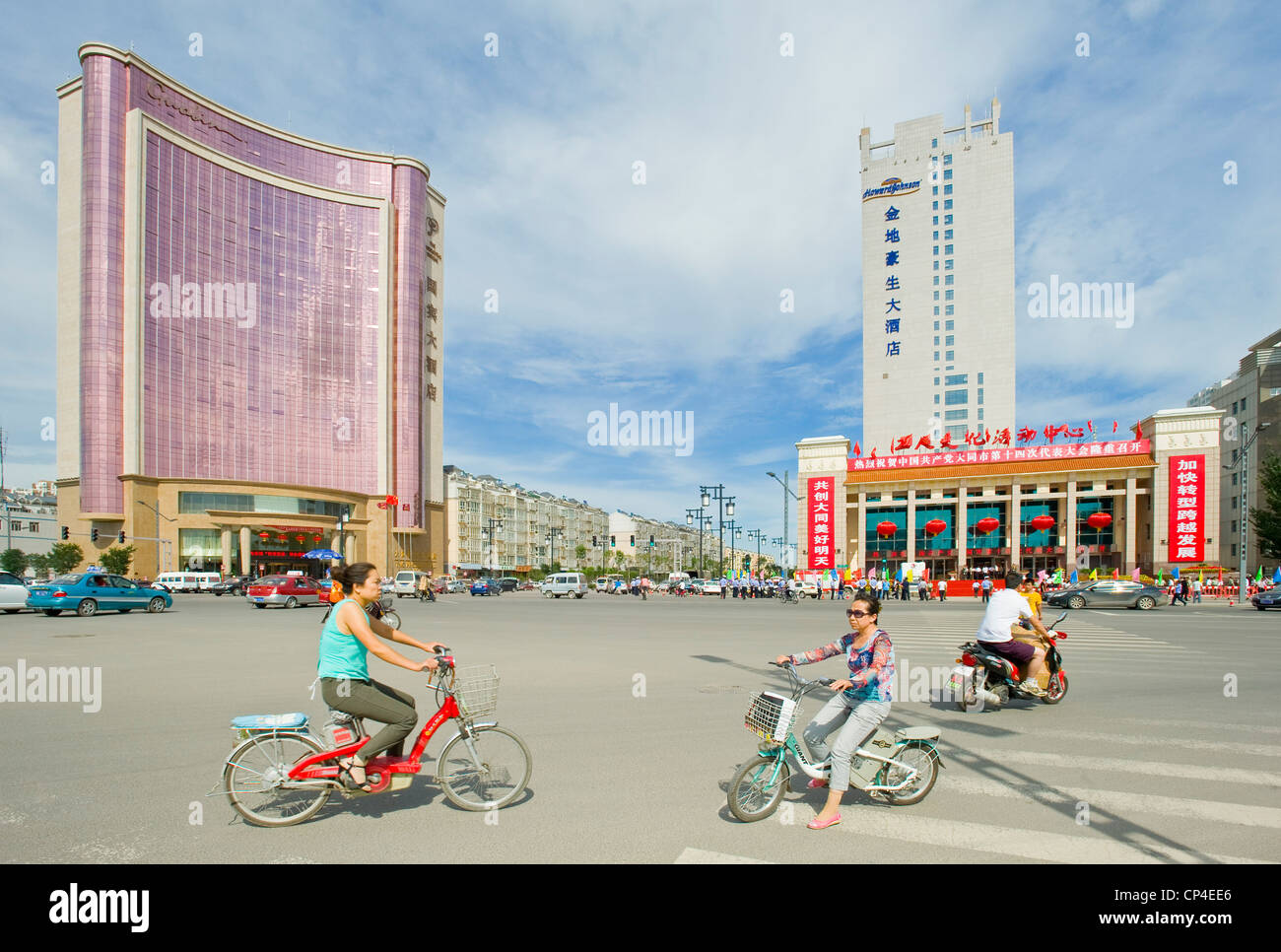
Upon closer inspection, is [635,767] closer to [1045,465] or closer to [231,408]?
[1045,465]

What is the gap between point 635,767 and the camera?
643cm

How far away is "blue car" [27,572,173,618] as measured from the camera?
2423cm

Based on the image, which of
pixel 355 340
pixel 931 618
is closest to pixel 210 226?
pixel 355 340

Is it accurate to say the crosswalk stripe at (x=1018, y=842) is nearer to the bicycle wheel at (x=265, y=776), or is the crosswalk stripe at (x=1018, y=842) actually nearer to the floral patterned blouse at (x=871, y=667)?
the floral patterned blouse at (x=871, y=667)

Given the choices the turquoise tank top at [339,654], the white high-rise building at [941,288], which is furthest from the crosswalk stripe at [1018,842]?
the white high-rise building at [941,288]

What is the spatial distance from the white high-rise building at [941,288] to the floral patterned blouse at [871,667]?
3453 inches

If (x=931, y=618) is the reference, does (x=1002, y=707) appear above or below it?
above

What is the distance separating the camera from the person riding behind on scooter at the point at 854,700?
17.1ft

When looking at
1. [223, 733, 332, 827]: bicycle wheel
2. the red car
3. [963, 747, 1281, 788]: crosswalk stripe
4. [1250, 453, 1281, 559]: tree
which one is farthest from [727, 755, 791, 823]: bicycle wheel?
[1250, 453, 1281, 559]: tree

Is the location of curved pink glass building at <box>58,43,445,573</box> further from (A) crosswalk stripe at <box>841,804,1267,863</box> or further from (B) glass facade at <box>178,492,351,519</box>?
(A) crosswalk stripe at <box>841,804,1267,863</box>

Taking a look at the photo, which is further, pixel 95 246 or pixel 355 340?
pixel 355 340

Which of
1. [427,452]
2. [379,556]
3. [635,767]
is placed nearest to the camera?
[635,767]
